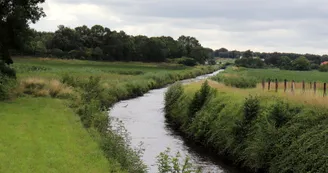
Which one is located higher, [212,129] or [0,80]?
[0,80]

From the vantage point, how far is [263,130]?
19172mm

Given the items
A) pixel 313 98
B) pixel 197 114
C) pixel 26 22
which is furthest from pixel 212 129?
pixel 26 22

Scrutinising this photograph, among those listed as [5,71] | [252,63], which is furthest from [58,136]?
[252,63]

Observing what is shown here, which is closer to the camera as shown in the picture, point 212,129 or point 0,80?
point 212,129

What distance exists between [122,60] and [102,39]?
1415 centimetres

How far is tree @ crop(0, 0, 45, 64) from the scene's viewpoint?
30.8m

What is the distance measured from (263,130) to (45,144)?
10.3 metres

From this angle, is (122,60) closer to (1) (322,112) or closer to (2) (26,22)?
(2) (26,22)

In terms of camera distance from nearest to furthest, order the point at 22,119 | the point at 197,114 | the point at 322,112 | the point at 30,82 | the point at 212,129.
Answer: the point at 322,112, the point at 22,119, the point at 212,129, the point at 197,114, the point at 30,82

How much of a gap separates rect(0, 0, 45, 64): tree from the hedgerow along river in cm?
1052

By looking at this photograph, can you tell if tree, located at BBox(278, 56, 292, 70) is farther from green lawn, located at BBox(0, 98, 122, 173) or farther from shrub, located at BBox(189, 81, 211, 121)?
green lawn, located at BBox(0, 98, 122, 173)

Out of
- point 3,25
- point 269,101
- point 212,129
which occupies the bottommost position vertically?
point 212,129

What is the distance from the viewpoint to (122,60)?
12988 cm

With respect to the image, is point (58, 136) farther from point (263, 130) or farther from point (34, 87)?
point (34, 87)
